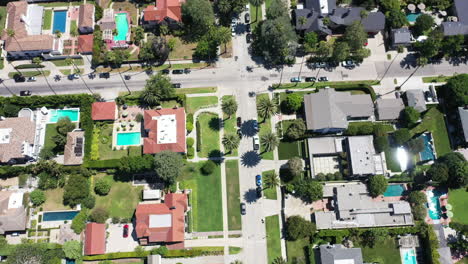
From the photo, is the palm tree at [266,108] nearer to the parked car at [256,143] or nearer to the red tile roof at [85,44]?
the parked car at [256,143]

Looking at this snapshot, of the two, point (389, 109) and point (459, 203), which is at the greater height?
point (389, 109)

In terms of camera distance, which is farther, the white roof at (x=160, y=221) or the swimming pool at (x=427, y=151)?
the swimming pool at (x=427, y=151)

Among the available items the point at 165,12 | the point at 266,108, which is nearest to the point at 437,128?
the point at 266,108

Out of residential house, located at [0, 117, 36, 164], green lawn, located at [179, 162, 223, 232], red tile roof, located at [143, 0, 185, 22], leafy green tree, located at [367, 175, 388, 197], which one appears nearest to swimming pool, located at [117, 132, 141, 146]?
green lawn, located at [179, 162, 223, 232]

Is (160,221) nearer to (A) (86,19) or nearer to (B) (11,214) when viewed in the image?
(B) (11,214)

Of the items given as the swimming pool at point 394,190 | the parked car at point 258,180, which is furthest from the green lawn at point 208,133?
the swimming pool at point 394,190

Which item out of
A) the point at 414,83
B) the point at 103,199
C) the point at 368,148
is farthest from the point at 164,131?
the point at 414,83
